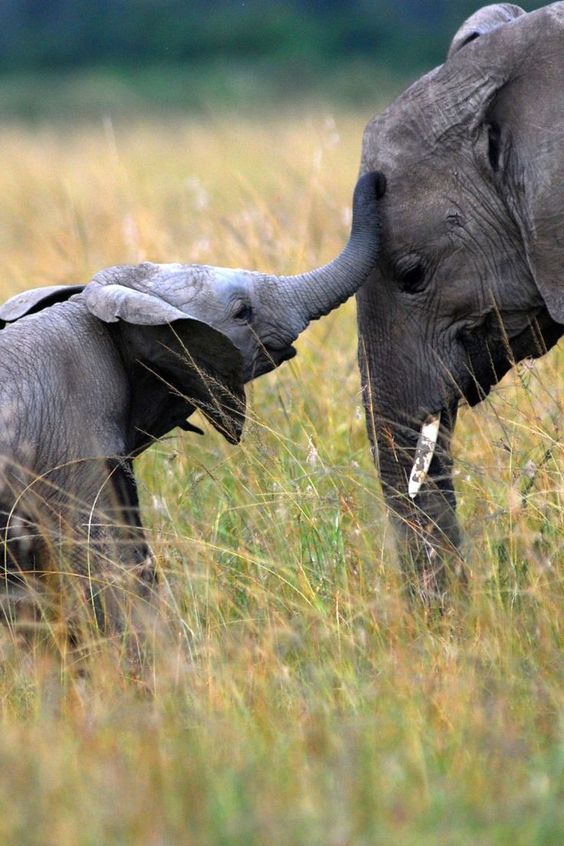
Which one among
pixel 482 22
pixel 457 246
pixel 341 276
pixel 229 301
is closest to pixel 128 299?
pixel 229 301

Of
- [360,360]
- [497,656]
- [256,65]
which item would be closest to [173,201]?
[360,360]

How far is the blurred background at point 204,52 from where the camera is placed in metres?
36.6

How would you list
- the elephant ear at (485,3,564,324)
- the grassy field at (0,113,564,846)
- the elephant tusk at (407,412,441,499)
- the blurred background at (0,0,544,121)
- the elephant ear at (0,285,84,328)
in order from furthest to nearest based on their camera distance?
the blurred background at (0,0,544,121)
the elephant ear at (0,285,84,328)
the elephant tusk at (407,412,441,499)
the elephant ear at (485,3,564,324)
the grassy field at (0,113,564,846)

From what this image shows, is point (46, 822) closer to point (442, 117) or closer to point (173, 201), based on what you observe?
point (442, 117)

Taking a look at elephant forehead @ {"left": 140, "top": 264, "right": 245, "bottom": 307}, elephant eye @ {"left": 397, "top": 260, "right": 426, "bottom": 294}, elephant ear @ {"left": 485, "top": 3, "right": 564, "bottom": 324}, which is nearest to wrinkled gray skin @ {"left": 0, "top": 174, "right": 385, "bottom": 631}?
elephant forehead @ {"left": 140, "top": 264, "right": 245, "bottom": 307}

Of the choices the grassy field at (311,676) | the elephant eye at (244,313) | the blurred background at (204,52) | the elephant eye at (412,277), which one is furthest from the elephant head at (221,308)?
the blurred background at (204,52)

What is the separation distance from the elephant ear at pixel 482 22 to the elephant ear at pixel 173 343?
1.23m

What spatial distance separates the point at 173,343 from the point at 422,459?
0.89m

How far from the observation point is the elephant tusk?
523cm

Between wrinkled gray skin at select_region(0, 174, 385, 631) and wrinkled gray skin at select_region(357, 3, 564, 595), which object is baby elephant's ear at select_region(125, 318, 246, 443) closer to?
wrinkled gray skin at select_region(0, 174, 385, 631)

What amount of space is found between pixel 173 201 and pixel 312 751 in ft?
47.2

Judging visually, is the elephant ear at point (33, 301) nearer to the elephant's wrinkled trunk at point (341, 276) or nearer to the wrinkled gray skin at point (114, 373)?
the wrinkled gray skin at point (114, 373)

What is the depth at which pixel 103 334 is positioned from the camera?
5.17 metres

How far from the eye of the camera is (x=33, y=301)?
5355mm
